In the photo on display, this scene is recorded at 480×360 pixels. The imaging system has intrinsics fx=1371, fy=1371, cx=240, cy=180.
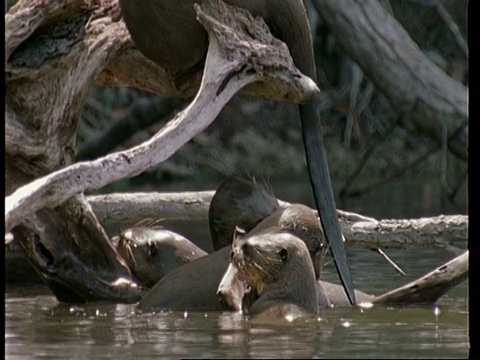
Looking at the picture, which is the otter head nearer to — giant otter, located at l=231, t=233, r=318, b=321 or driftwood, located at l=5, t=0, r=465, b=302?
driftwood, located at l=5, t=0, r=465, b=302

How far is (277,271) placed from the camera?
5.25m

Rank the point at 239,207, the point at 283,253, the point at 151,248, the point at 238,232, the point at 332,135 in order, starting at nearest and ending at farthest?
the point at 283,253, the point at 238,232, the point at 239,207, the point at 151,248, the point at 332,135

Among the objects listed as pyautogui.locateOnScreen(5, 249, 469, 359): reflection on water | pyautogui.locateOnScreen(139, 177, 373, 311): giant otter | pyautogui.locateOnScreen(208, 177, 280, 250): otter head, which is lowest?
pyautogui.locateOnScreen(5, 249, 469, 359): reflection on water

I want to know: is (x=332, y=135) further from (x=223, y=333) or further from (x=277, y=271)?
(x=223, y=333)

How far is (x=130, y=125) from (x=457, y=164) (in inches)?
194

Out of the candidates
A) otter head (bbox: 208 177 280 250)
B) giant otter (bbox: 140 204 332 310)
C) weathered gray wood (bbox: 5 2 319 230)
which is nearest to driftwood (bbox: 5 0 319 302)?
weathered gray wood (bbox: 5 2 319 230)

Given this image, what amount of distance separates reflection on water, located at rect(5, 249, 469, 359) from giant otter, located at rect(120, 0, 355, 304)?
49cm

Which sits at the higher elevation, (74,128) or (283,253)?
(74,128)

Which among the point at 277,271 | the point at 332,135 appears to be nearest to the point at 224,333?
the point at 277,271

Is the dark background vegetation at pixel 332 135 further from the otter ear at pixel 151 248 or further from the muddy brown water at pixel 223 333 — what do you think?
the muddy brown water at pixel 223 333

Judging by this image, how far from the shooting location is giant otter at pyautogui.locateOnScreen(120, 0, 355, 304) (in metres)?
5.32

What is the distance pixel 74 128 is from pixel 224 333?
1250mm

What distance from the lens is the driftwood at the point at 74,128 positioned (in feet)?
15.6

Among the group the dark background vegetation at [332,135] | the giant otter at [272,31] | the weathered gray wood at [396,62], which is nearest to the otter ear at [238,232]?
the giant otter at [272,31]
